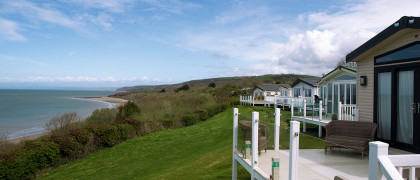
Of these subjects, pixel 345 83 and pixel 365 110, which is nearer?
pixel 365 110

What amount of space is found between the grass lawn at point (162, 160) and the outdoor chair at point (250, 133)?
1746 mm

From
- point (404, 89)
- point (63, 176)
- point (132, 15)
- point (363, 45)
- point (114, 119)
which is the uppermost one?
point (132, 15)

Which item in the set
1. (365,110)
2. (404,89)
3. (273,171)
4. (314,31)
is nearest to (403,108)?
(404,89)

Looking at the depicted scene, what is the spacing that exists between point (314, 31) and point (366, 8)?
8.20 meters

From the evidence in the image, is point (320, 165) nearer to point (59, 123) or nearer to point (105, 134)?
point (105, 134)

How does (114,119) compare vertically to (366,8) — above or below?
below

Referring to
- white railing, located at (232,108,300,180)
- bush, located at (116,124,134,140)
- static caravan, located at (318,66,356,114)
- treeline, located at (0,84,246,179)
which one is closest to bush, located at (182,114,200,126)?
treeline, located at (0,84,246,179)

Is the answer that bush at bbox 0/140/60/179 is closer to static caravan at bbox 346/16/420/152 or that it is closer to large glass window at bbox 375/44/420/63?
static caravan at bbox 346/16/420/152

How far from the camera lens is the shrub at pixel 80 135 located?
14.0 metres

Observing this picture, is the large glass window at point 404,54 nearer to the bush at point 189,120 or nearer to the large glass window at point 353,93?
the large glass window at point 353,93

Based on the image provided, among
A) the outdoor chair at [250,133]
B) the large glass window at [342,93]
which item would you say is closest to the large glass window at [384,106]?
the outdoor chair at [250,133]

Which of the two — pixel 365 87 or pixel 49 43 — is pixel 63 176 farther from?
pixel 49 43

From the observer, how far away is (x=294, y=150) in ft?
12.6

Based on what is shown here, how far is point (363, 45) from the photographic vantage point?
837 centimetres
